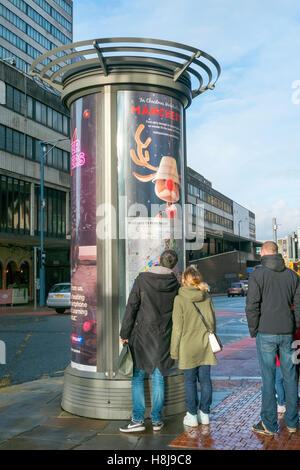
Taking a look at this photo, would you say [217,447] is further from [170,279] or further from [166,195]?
[166,195]

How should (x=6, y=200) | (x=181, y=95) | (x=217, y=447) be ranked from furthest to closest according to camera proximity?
1. (x=6, y=200)
2. (x=181, y=95)
3. (x=217, y=447)

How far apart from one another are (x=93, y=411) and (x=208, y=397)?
1.29 m

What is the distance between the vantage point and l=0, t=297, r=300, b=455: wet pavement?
4.38 meters

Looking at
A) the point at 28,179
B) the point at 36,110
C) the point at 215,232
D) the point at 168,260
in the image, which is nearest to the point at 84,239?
the point at 168,260

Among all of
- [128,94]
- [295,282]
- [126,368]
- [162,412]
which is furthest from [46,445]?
[128,94]

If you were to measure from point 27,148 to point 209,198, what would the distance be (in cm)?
5215

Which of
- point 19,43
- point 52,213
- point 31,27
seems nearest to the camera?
point 52,213

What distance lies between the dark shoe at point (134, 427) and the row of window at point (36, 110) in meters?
33.2

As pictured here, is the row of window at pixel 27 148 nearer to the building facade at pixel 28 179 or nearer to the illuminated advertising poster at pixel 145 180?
the building facade at pixel 28 179

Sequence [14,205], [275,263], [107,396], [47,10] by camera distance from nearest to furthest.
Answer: [275,263] < [107,396] < [14,205] < [47,10]

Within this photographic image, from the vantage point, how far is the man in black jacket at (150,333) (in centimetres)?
493

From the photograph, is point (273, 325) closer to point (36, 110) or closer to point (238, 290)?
point (36, 110)

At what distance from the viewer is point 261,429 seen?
4.73 m

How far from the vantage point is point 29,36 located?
68.1 metres
